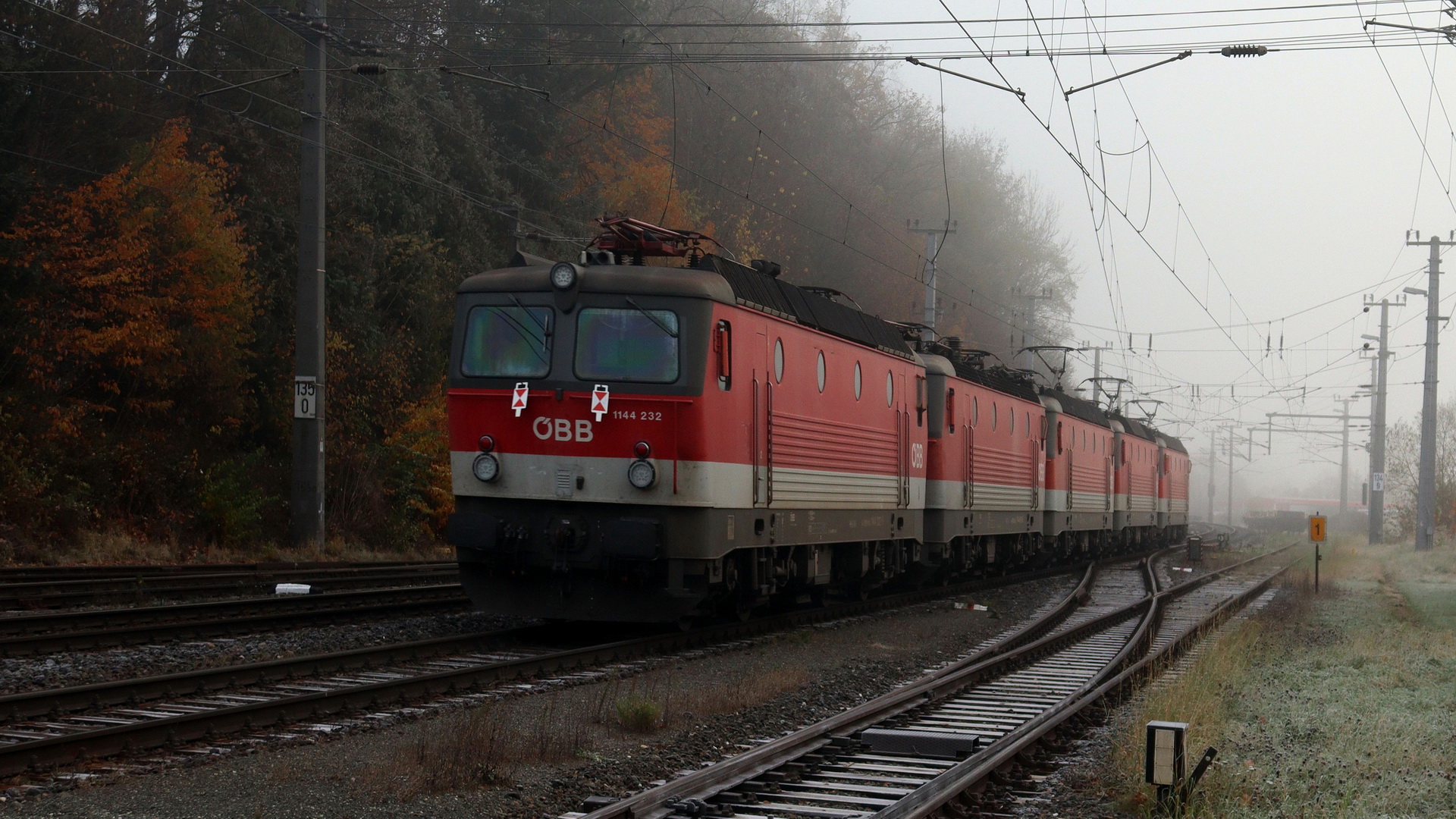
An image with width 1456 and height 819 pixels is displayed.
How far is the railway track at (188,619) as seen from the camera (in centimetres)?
1173

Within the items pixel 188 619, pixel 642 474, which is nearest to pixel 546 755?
pixel 642 474

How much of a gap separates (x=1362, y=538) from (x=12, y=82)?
61.9m

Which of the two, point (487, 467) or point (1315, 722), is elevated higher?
point (487, 467)

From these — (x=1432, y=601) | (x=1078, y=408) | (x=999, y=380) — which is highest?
(x=999, y=380)

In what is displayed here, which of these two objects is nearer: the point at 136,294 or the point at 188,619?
the point at 188,619

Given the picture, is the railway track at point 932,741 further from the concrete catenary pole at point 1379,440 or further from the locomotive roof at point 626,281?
the concrete catenary pole at point 1379,440

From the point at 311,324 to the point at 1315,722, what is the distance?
56.0ft

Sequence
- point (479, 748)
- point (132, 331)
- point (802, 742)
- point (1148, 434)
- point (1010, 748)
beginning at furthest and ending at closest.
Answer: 1. point (1148, 434)
2. point (132, 331)
3. point (802, 742)
4. point (1010, 748)
5. point (479, 748)

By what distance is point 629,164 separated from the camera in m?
44.3

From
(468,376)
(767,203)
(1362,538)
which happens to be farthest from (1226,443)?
(468,376)

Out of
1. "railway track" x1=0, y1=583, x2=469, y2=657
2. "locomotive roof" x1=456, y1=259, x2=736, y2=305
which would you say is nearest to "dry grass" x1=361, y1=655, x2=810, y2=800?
"locomotive roof" x1=456, y1=259, x2=736, y2=305

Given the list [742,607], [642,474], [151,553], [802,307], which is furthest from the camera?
[151,553]

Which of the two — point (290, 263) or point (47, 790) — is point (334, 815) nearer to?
point (47, 790)

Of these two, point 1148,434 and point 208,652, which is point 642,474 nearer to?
point 208,652
